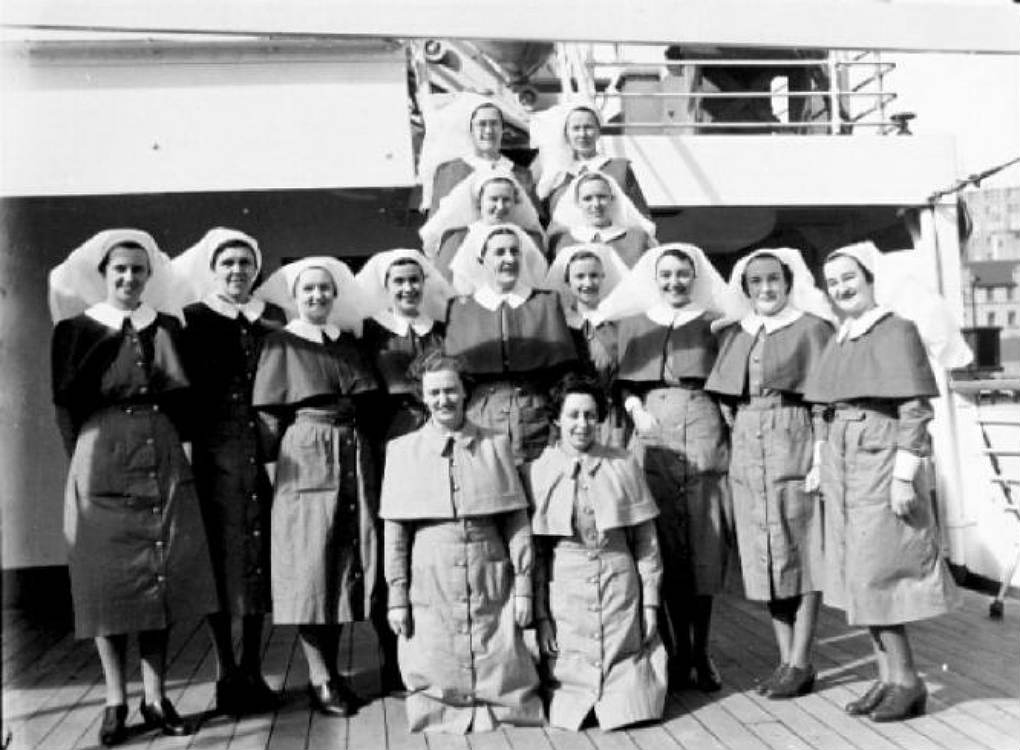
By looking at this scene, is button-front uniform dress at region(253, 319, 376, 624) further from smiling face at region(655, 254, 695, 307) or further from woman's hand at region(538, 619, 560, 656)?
smiling face at region(655, 254, 695, 307)

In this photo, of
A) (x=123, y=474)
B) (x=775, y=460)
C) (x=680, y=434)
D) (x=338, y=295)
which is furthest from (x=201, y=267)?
(x=775, y=460)

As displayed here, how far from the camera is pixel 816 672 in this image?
5242 mm

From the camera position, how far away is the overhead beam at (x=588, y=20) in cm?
312

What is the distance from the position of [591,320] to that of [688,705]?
1829 mm

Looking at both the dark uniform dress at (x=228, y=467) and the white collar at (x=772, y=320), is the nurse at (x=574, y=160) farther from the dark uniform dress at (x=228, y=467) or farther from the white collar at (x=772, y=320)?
the dark uniform dress at (x=228, y=467)

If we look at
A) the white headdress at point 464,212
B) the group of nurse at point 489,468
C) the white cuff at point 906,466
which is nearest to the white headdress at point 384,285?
the group of nurse at point 489,468

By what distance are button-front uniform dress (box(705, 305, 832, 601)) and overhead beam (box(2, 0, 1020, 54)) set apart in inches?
66.8

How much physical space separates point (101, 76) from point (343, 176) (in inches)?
60.2

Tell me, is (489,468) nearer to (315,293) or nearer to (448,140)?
(315,293)

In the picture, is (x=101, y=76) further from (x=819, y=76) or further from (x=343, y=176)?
(x=819, y=76)

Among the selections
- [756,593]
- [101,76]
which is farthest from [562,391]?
[101,76]

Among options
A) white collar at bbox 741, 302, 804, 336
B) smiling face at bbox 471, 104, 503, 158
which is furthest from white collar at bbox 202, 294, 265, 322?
white collar at bbox 741, 302, 804, 336

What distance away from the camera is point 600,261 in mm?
5336

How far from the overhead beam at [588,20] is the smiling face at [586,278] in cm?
194
